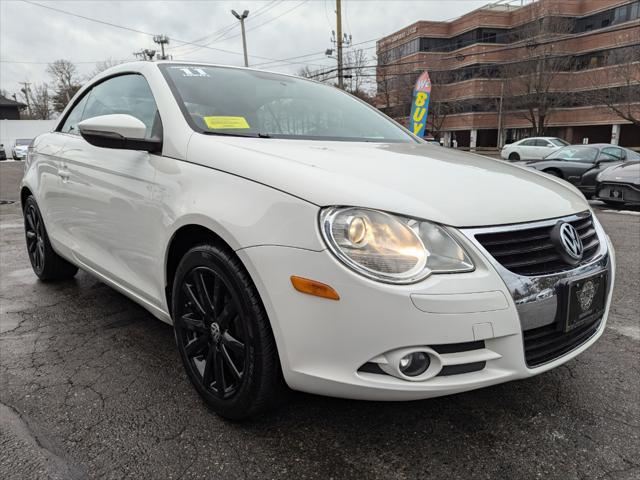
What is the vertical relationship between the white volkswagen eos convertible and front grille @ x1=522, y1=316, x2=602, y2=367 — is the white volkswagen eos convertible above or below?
above

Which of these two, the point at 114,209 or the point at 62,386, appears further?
the point at 114,209

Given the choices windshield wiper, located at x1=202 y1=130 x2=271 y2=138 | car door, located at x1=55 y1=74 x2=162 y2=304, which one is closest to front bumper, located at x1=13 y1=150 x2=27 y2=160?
car door, located at x1=55 y1=74 x2=162 y2=304

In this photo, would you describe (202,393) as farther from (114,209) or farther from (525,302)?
(525,302)

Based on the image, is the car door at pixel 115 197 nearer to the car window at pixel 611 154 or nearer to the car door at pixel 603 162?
the car door at pixel 603 162

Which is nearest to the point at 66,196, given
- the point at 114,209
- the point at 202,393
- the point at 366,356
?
the point at 114,209

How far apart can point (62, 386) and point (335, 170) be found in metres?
1.73

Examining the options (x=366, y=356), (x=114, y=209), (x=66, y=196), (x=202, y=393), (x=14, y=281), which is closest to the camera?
(x=366, y=356)

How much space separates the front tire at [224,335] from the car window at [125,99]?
2.78ft

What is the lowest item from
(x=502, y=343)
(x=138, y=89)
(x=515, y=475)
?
(x=515, y=475)

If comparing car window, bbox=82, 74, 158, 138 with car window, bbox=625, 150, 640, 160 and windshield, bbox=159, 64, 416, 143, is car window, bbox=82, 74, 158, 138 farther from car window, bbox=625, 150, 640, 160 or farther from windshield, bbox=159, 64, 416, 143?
car window, bbox=625, 150, 640, 160

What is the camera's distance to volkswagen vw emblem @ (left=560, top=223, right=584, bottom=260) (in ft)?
5.71

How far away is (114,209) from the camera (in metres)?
2.49

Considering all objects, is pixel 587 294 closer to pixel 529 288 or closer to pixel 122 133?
pixel 529 288

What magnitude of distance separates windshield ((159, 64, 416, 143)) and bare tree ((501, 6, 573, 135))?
37.4 meters
